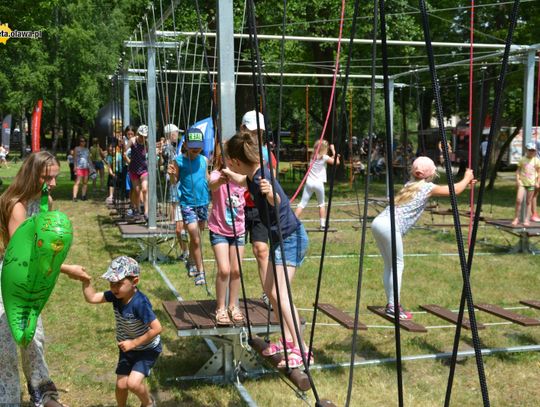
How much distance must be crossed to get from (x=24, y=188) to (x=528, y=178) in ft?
29.1

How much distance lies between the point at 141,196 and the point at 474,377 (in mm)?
8296

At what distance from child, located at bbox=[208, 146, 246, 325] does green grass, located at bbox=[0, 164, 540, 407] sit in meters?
0.52

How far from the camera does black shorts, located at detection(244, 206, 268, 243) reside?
206 inches

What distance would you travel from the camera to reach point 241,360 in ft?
17.0

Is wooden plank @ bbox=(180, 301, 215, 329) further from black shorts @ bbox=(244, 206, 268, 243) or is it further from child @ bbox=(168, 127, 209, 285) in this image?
Answer: child @ bbox=(168, 127, 209, 285)

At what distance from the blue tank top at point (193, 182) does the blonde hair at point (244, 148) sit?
360 cm

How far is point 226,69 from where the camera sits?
16.4 ft

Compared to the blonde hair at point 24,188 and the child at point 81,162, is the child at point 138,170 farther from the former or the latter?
the blonde hair at point 24,188

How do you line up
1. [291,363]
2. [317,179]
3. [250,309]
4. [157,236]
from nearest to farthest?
[291,363]
[250,309]
[157,236]
[317,179]

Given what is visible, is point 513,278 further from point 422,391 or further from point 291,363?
point 291,363

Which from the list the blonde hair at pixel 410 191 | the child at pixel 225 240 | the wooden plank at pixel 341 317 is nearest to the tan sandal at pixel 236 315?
the child at pixel 225 240

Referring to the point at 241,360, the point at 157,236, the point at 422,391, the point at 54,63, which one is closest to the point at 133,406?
the point at 241,360

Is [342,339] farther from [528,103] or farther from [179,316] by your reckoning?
[528,103]

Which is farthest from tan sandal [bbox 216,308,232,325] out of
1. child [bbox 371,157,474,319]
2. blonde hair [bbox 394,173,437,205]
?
blonde hair [bbox 394,173,437,205]
